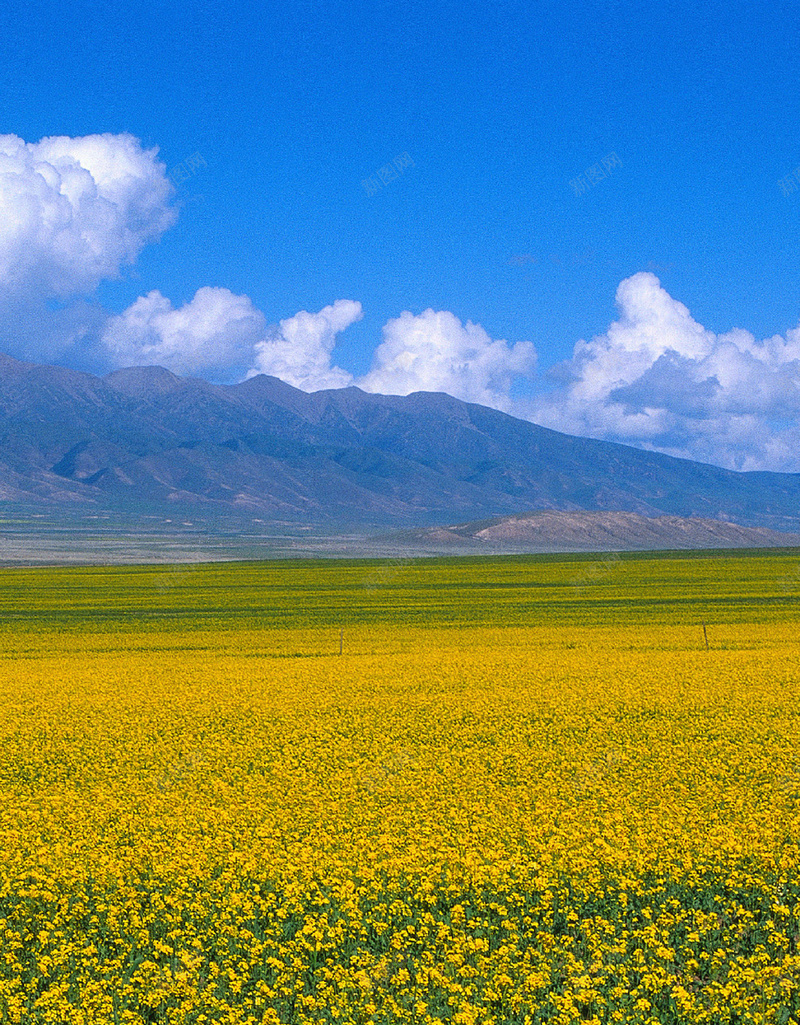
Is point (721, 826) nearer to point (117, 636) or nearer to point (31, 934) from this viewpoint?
point (31, 934)

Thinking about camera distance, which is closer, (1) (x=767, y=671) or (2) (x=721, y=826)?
(2) (x=721, y=826)

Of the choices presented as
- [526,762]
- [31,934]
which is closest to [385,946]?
[31,934]

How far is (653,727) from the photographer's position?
23.3 m

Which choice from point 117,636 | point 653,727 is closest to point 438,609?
point 117,636

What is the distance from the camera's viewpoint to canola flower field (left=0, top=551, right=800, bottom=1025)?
416 inches

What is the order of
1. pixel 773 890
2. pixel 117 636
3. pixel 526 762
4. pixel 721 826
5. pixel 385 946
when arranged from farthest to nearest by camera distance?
1. pixel 117 636
2. pixel 526 762
3. pixel 721 826
4. pixel 773 890
5. pixel 385 946

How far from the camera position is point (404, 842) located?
15.0 meters

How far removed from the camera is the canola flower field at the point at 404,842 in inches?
416

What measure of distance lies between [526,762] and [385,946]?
28.5 feet

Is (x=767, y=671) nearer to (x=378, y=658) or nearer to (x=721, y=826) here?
(x=378, y=658)

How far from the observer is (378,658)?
1506 inches

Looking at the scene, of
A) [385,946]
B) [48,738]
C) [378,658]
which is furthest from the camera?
[378,658]

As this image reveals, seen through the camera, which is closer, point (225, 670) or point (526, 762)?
point (526, 762)

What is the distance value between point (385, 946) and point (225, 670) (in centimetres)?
2445
